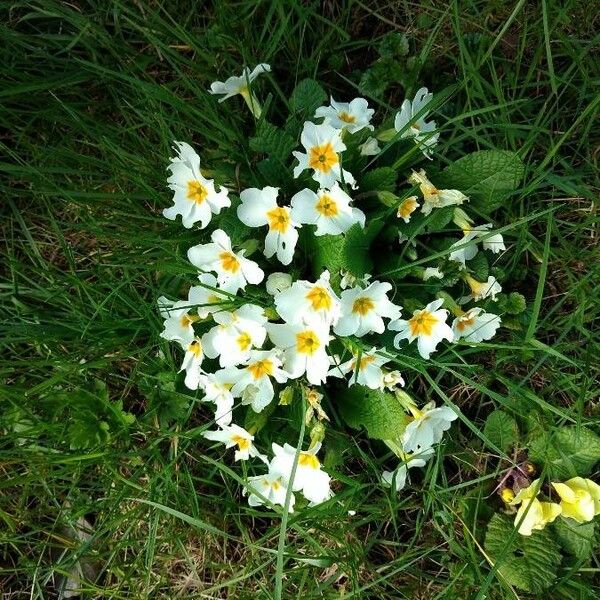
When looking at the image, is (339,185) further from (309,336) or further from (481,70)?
(481,70)

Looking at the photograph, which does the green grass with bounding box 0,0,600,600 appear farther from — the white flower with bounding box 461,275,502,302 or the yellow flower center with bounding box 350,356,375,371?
the yellow flower center with bounding box 350,356,375,371

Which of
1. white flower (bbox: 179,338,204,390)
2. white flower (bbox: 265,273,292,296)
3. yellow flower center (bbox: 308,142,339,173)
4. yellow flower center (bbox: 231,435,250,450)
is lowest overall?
yellow flower center (bbox: 231,435,250,450)

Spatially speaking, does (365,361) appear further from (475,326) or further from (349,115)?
(349,115)

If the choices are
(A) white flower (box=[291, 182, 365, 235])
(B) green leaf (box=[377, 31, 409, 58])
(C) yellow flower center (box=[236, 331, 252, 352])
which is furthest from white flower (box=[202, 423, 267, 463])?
(B) green leaf (box=[377, 31, 409, 58])

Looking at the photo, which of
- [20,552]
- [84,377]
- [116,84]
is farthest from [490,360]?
[20,552]

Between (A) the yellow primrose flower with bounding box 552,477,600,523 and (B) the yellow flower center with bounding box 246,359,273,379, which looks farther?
(A) the yellow primrose flower with bounding box 552,477,600,523

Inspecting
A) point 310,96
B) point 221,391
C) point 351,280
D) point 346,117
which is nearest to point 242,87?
point 310,96
